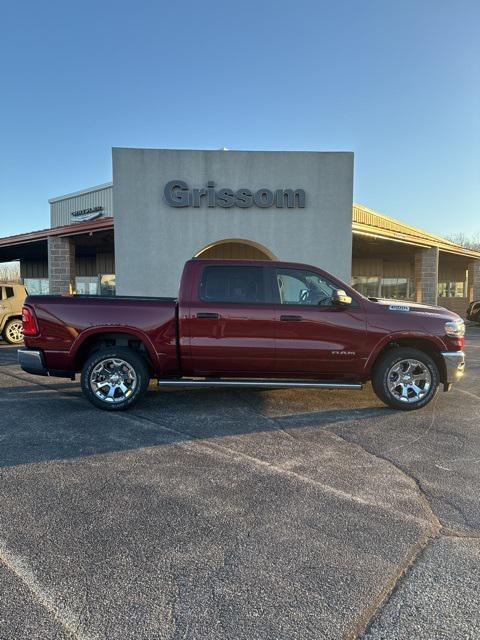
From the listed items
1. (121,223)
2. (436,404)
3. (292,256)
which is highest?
(121,223)

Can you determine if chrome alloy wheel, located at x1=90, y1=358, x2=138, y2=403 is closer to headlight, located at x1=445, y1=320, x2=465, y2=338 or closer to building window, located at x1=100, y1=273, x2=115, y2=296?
headlight, located at x1=445, y1=320, x2=465, y2=338

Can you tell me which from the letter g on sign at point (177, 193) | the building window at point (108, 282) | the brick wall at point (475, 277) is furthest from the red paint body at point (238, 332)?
the brick wall at point (475, 277)

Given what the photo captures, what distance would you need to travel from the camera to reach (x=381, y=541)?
2.77 metres

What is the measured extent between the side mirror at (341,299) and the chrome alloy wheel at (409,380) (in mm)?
1087

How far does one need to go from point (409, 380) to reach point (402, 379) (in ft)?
0.32

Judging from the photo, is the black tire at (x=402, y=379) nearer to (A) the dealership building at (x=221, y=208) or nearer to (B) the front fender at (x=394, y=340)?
(B) the front fender at (x=394, y=340)

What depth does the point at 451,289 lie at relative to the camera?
31.0 m

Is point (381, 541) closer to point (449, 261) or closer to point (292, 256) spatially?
point (292, 256)

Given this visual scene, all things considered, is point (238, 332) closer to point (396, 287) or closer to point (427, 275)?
point (427, 275)

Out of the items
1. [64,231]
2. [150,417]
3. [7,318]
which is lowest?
[150,417]

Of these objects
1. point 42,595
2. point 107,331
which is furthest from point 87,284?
point 42,595

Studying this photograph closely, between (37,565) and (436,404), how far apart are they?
A: 546 cm

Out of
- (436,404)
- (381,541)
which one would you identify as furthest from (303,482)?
(436,404)

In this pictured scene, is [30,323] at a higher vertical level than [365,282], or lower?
lower
